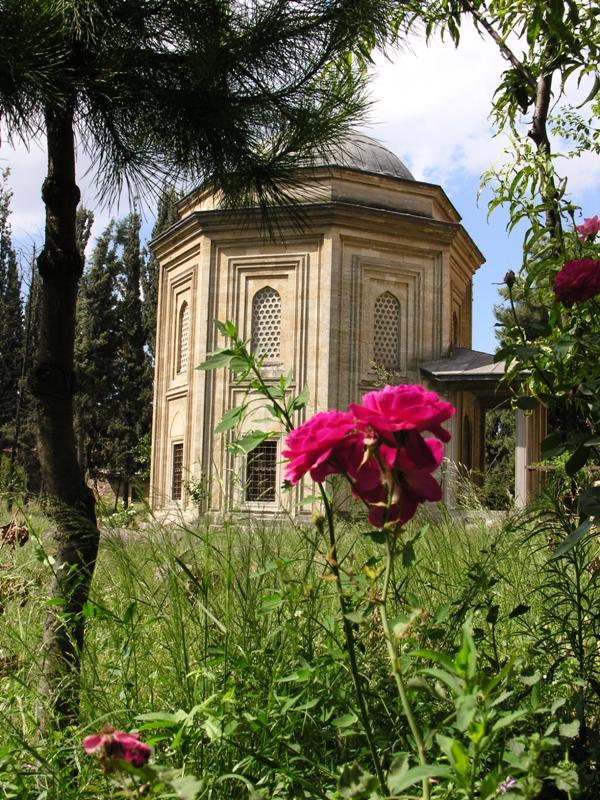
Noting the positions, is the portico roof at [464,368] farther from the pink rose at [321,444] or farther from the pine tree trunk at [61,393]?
the pink rose at [321,444]

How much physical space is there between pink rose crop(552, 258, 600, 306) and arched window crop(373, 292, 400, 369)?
18724 mm

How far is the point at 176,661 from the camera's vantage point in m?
2.22

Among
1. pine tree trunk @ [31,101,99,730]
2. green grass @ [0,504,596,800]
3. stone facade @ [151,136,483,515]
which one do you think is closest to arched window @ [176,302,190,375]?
stone facade @ [151,136,483,515]

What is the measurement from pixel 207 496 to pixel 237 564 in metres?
0.30

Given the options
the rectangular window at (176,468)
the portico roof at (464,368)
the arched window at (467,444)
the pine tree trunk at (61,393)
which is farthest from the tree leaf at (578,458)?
the arched window at (467,444)

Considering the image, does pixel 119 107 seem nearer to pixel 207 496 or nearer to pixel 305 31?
pixel 305 31

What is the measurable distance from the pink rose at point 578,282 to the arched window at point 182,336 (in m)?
20.5

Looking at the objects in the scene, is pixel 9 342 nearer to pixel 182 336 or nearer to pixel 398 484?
pixel 182 336

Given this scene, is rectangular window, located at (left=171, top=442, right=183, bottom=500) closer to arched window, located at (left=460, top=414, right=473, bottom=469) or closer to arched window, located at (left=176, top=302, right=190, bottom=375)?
arched window, located at (left=176, top=302, right=190, bottom=375)

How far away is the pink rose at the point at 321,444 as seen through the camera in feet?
3.87

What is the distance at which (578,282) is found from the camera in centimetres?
211

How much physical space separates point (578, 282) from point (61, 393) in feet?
6.33

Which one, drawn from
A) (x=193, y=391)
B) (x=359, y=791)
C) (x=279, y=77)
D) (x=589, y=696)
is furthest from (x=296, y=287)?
(x=359, y=791)

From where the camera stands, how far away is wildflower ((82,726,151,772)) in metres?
0.93
